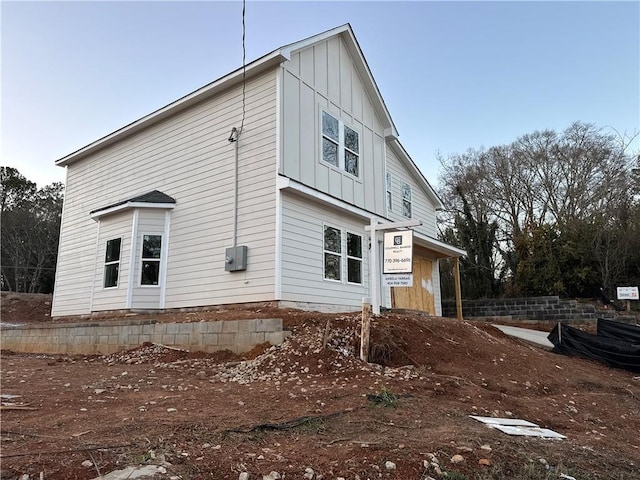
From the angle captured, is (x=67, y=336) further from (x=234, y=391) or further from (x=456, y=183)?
(x=456, y=183)

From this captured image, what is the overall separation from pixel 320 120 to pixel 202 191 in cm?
353

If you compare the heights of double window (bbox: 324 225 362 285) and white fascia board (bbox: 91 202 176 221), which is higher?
white fascia board (bbox: 91 202 176 221)

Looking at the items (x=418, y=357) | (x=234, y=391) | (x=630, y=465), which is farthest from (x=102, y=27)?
(x=630, y=465)

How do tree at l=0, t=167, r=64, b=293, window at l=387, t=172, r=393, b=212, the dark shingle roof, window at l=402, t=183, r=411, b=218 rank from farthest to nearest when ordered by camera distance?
tree at l=0, t=167, r=64, b=293
window at l=402, t=183, r=411, b=218
window at l=387, t=172, r=393, b=212
the dark shingle roof

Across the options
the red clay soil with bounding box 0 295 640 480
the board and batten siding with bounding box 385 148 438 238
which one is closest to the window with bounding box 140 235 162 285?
the red clay soil with bounding box 0 295 640 480

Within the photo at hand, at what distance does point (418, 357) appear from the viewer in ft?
21.7

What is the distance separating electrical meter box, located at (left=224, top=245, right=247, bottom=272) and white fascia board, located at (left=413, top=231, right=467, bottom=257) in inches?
235

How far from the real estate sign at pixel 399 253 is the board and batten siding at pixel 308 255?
9.00 feet

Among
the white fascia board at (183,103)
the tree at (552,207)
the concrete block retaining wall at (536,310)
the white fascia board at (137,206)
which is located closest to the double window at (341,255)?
the white fascia board at (183,103)

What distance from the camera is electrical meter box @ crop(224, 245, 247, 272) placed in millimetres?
9562

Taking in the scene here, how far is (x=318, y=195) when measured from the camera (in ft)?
33.5

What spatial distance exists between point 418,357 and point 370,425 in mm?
3003

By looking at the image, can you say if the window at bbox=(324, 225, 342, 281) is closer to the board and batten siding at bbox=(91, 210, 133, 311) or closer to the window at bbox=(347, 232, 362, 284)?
the window at bbox=(347, 232, 362, 284)

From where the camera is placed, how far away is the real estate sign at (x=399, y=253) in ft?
23.3
